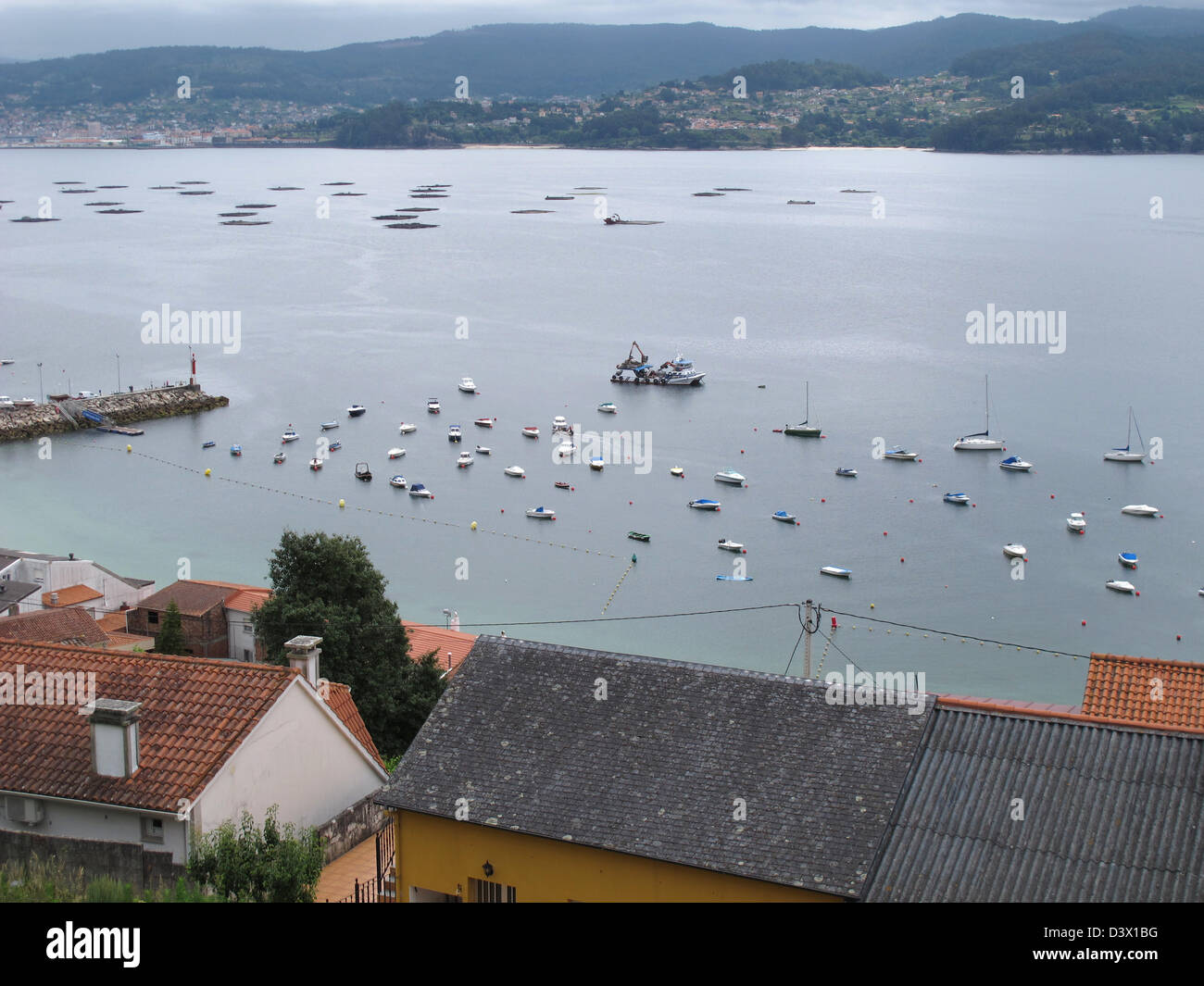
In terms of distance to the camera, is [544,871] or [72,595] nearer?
[544,871]

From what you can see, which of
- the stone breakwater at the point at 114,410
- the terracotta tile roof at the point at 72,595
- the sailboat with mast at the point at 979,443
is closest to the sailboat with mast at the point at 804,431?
the sailboat with mast at the point at 979,443

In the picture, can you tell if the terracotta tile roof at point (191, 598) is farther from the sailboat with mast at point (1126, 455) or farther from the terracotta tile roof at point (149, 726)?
the sailboat with mast at point (1126, 455)

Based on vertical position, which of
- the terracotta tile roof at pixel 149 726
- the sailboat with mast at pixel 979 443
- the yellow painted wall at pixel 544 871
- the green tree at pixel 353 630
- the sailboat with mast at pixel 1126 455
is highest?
the terracotta tile roof at pixel 149 726

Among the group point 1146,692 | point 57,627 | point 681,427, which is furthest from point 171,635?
point 681,427

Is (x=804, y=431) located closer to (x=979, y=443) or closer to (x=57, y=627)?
(x=979, y=443)

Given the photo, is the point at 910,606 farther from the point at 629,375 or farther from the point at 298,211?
the point at 298,211

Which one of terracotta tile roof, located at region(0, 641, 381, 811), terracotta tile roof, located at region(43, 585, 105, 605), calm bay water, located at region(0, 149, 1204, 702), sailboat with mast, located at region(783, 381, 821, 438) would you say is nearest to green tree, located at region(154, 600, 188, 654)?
terracotta tile roof, located at region(43, 585, 105, 605)

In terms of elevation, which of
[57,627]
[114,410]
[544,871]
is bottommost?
[114,410]
